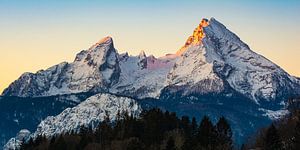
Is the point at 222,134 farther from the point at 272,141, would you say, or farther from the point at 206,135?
the point at 272,141

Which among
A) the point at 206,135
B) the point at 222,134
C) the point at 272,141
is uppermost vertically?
the point at 222,134

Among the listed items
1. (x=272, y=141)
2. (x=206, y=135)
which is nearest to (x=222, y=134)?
(x=206, y=135)

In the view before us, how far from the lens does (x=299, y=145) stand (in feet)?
540

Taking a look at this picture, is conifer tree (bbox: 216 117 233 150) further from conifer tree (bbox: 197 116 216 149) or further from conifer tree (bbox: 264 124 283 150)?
conifer tree (bbox: 264 124 283 150)

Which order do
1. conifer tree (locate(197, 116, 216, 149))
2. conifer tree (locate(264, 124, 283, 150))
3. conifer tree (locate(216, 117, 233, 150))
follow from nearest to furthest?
conifer tree (locate(264, 124, 283, 150)) → conifer tree (locate(197, 116, 216, 149)) → conifer tree (locate(216, 117, 233, 150))

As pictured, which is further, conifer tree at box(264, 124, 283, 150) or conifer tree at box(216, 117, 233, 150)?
conifer tree at box(216, 117, 233, 150)

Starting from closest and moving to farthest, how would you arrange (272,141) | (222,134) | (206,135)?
(272,141)
(206,135)
(222,134)

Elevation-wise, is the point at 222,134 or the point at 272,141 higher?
the point at 222,134

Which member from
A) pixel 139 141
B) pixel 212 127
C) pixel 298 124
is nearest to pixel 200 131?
pixel 212 127

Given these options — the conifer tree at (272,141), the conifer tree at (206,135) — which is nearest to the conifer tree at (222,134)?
the conifer tree at (206,135)

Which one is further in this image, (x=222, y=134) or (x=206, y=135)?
(x=222, y=134)

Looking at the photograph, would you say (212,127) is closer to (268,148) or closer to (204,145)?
(204,145)

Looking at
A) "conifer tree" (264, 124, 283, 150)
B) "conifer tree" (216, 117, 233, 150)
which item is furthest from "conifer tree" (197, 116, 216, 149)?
"conifer tree" (264, 124, 283, 150)

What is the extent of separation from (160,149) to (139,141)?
6.64 meters
